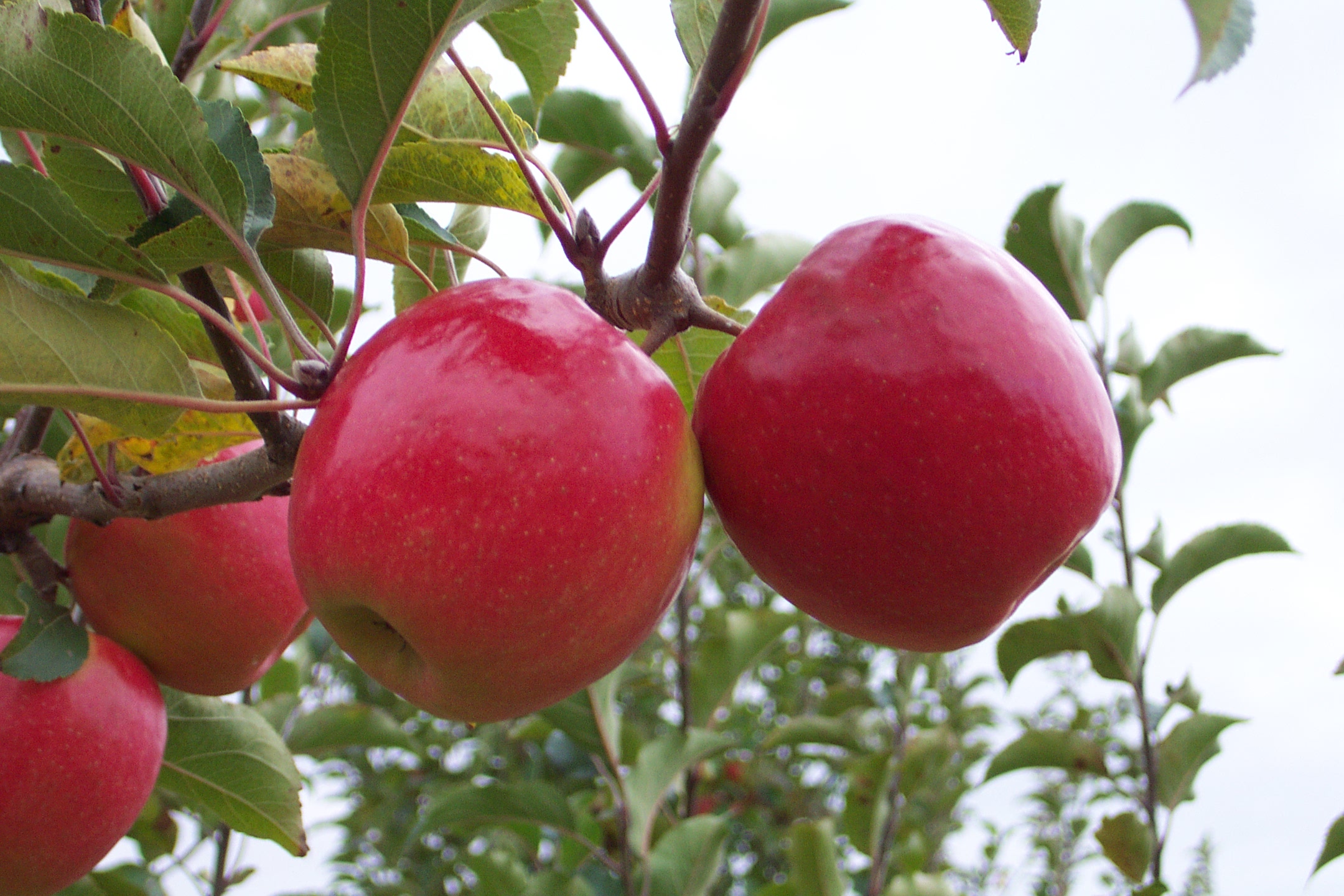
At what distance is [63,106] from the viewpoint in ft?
2.26

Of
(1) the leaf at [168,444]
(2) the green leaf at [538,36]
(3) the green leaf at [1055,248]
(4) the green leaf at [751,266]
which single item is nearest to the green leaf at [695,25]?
(2) the green leaf at [538,36]

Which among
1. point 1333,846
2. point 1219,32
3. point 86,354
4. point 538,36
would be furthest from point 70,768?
point 1333,846

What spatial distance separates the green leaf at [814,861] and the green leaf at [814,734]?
35cm

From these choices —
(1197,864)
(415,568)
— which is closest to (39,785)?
(415,568)

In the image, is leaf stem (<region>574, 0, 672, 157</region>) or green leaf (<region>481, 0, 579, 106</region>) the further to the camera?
green leaf (<region>481, 0, 579, 106</region>)

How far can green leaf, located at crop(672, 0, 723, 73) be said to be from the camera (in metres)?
0.70

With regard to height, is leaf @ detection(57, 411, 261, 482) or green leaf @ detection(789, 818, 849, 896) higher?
leaf @ detection(57, 411, 261, 482)

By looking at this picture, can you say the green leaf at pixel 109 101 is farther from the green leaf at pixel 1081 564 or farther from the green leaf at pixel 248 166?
the green leaf at pixel 1081 564

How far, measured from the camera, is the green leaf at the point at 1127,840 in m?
1.68

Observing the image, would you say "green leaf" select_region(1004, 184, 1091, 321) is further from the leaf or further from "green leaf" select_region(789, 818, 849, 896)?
the leaf

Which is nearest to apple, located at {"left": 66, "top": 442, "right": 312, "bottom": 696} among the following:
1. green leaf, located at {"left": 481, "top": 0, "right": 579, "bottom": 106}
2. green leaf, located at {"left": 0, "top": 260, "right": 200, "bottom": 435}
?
green leaf, located at {"left": 0, "top": 260, "right": 200, "bottom": 435}

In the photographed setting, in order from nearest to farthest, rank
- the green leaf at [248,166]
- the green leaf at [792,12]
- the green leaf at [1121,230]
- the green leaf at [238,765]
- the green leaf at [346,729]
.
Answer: the green leaf at [248,166], the green leaf at [238,765], the green leaf at [792,12], the green leaf at [1121,230], the green leaf at [346,729]

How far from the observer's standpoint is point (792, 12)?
1.33 m

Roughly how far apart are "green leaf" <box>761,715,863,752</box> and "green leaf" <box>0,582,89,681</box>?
1405mm
